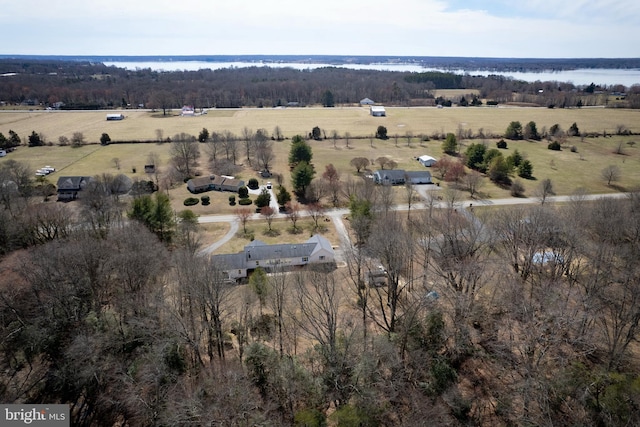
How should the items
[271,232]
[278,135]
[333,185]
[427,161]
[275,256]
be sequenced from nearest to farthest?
[275,256]
[271,232]
[333,185]
[427,161]
[278,135]

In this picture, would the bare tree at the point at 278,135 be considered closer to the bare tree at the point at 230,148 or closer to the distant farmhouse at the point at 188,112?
the bare tree at the point at 230,148

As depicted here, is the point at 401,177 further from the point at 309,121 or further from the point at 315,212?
the point at 309,121

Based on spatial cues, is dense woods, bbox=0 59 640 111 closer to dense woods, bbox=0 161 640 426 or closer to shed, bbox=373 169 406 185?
shed, bbox=373 169 406 185

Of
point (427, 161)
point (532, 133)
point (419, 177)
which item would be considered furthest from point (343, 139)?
point (532, 133)

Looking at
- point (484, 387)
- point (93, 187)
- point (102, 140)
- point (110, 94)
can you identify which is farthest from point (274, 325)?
point (110, 94)

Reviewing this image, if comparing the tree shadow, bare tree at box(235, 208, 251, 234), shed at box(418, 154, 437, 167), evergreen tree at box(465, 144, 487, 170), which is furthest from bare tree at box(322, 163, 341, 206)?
evergreen tree at box(465, 144, 487, 170)
